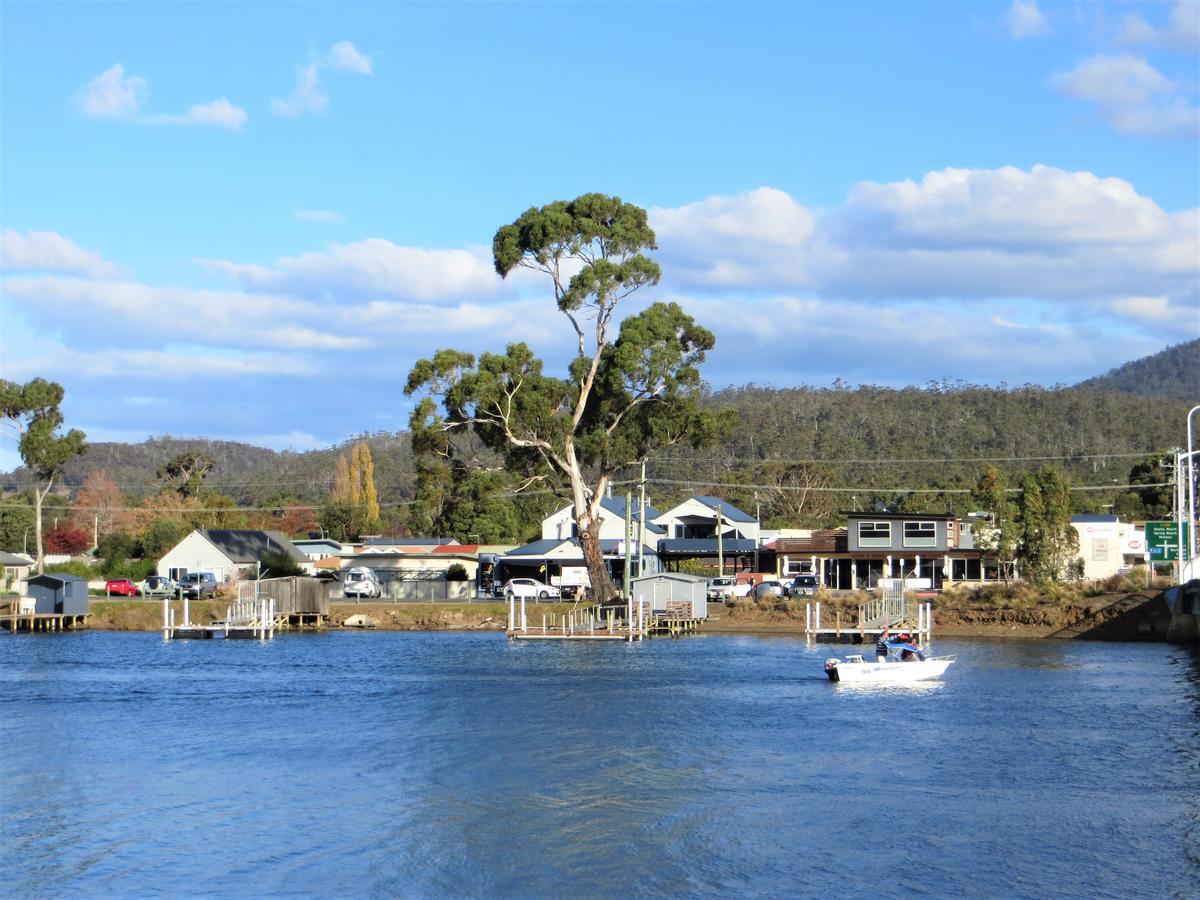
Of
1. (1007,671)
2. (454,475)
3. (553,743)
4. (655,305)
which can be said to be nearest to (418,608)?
(454,475)

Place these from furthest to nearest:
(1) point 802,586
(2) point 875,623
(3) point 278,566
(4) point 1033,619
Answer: (3) point 278,566
(1) point 802,586
(4) point 1033,619
(2) point 875,623

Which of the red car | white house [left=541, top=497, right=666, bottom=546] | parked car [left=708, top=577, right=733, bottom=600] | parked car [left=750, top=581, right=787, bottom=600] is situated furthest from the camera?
white house [left=541, top=497, right=666, bottom=546]

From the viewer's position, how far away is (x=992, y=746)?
39.8 m

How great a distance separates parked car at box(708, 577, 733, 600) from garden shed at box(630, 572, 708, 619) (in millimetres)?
7600

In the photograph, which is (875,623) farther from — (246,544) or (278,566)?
(246,544)

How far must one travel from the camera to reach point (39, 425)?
347ft

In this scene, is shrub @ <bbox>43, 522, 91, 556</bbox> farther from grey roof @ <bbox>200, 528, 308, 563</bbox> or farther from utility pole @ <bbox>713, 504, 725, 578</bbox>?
utility pole @ <bbox>713, 504, 725, 578</bbox>

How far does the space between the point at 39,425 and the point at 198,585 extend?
67.9ft

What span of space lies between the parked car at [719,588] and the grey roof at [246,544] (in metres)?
36.4

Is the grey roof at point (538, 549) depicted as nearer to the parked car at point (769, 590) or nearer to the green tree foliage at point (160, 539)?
the parked car at point (769, 590)

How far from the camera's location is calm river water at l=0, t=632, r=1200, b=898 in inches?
1016

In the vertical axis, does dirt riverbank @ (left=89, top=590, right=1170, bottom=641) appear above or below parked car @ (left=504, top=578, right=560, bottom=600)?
below

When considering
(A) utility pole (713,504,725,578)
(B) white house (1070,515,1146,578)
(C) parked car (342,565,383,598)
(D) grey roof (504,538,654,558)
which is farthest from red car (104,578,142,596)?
(B) white house (1070,515,1146,578)

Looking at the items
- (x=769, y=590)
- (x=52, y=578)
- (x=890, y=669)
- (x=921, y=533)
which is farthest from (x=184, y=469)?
(x=890, y=669)
